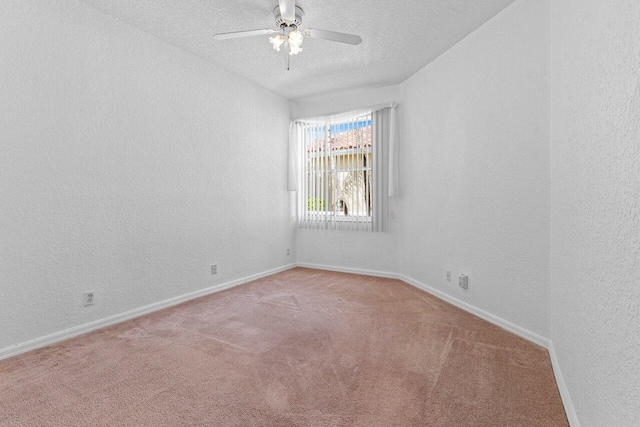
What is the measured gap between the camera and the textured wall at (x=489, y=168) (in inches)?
92.2

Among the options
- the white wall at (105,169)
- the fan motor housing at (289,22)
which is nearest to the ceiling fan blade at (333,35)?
the fan motor housing at (289,22)

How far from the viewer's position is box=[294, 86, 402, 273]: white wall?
14.4ft

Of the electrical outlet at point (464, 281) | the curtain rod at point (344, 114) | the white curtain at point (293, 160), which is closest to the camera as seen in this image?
the electrical outlet at point (464, 281)

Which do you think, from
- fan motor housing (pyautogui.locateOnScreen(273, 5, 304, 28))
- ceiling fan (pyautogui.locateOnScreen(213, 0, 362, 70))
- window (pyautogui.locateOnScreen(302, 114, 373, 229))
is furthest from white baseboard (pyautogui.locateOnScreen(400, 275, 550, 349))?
fan motor housing (pyautogui.locateOnScreen(273, 5, 304, 28))

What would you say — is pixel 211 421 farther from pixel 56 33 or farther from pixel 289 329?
pixel 56 33

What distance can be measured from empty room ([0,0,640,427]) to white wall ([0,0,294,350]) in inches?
0.6

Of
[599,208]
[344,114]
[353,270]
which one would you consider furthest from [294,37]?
[353,270]

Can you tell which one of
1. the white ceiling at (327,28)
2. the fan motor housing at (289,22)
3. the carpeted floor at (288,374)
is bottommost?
the carpeted floor at (288,374)

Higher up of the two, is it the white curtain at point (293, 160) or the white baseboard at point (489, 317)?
the white curtain at point (293, 160)

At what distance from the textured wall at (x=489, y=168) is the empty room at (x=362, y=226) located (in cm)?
2

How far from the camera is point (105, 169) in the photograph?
2.67 m

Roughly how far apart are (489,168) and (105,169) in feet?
11.2

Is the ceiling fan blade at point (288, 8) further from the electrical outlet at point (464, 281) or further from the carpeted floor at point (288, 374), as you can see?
the electrical outlet at point (464, 281)

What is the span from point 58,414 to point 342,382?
1451 millimetres
